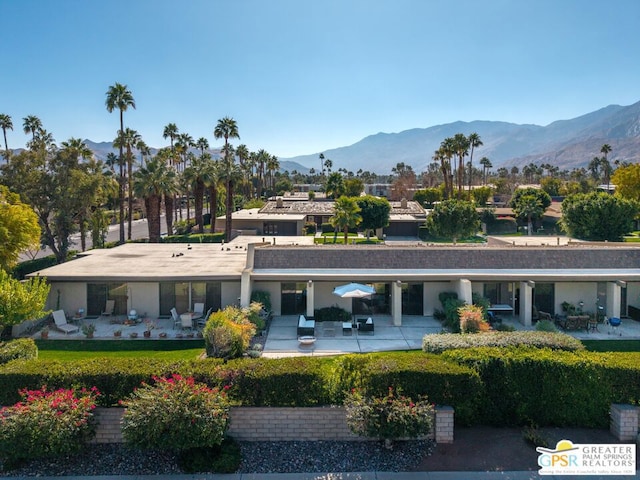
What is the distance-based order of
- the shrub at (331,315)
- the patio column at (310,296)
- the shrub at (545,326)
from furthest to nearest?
the shrub at (331,315) < the patio column at (310,296) < the shrub at (545,326)

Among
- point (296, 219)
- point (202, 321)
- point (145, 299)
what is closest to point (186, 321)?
point (202, 321)

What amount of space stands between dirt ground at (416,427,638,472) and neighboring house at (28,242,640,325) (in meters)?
10.5

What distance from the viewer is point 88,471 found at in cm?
1050

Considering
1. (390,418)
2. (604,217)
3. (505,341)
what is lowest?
(390,418)

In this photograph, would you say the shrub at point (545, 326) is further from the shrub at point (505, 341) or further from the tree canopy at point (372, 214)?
the tree canopy at point (372, 214)

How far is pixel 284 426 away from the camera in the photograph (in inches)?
461

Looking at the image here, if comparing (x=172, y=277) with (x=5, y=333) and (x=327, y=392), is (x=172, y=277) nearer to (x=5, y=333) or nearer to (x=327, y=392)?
(x=5, y=333)

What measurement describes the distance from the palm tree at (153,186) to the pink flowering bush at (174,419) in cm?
3528

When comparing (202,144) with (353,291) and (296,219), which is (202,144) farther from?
(353,291)

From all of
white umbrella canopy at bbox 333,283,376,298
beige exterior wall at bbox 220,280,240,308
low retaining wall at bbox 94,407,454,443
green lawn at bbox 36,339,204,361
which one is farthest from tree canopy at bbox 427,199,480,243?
low retaining wall at bbox 94,407,454,443

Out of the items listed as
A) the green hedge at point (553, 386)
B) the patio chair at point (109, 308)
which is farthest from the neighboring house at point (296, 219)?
the green hedge at point (553, 386)

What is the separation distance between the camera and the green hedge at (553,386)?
11.7 m

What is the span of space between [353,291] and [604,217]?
3110cm

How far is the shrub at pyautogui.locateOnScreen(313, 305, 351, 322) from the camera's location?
22.9 metres
